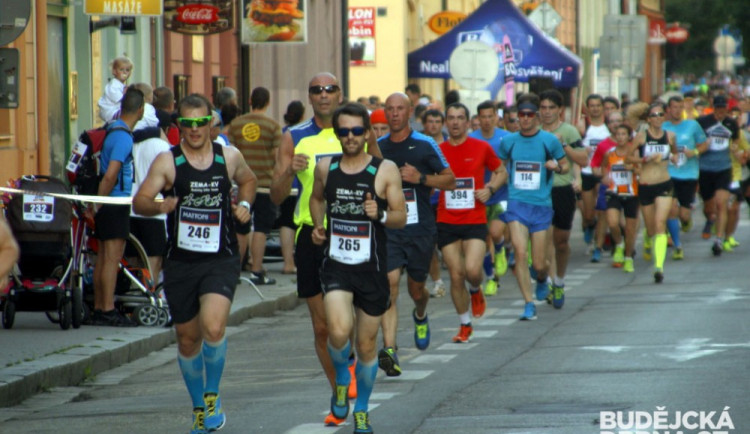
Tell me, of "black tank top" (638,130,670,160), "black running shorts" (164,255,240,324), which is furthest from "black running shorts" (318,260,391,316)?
"black tank top" (638,130,670,160)

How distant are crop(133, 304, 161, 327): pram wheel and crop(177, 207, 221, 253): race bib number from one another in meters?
4.85

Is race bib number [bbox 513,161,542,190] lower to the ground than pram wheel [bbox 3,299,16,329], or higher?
higher

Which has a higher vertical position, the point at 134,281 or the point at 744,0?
the point at 744,0

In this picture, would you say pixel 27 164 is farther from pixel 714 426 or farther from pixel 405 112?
pixel 714 426

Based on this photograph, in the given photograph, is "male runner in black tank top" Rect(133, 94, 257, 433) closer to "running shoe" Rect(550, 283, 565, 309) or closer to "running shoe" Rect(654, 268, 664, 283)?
"running shoe" Rect(550, 283, 565, 309)

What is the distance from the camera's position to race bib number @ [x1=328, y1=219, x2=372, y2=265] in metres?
9.08

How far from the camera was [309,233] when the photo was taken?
31.7 ft

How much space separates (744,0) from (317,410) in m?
68.3

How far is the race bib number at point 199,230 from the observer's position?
904 centimetres

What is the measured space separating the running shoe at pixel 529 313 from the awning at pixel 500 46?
566 inches

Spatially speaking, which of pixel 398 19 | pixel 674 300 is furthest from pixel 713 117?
pixel 398 19

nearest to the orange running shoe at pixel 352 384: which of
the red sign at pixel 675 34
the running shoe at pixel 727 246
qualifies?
the running shoe at pixel 727 246

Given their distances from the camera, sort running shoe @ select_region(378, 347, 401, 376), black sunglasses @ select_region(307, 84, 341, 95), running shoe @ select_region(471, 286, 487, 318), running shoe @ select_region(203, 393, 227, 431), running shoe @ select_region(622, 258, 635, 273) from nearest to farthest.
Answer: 1. running shoe @ select_region(203, 393, 227, 431)
2. black sunglasses @ select_region(307, 84, 341, 95)
3. running shoe @ select_region(378, 347, 401, 376)
4. running shoe @ select_region(471, 286, 487, 318)
5. running shoe @ select_region(622, 258, 635, 273)

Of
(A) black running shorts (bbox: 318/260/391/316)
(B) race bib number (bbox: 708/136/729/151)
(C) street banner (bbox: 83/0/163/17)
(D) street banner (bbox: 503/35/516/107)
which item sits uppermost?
(C) street banner (bbox: 83/0/163/17)
